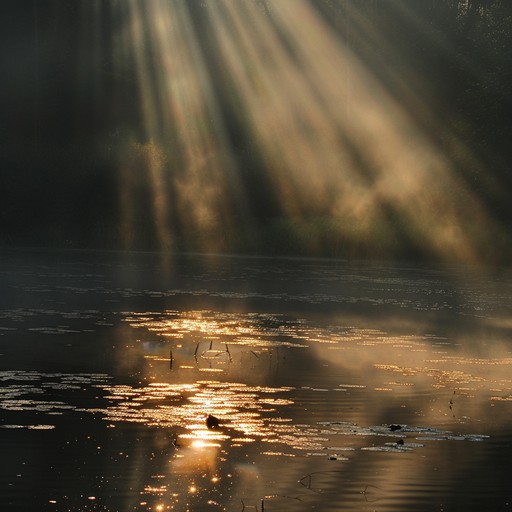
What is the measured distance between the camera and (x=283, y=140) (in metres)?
64.7

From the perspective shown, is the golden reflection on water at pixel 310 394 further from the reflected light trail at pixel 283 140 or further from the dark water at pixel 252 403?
the reflected light trail at pixel 283 140

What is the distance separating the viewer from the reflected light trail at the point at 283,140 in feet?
192

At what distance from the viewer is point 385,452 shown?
1459 cm

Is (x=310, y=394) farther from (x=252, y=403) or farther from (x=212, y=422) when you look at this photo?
(x=212, y=422)

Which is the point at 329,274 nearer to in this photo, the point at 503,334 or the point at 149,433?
the point at 503,334

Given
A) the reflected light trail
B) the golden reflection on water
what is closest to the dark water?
the golden reflection on water

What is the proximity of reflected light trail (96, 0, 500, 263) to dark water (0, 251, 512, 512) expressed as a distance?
21.2 meters

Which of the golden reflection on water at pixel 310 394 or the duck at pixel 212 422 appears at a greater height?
the duck at pixel 212 422

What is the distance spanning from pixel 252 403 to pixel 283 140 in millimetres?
47412

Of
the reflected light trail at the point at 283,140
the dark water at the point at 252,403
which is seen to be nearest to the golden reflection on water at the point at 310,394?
the dark water at the point at 252,403

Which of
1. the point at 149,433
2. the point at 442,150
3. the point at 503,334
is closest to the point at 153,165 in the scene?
the point at 442,150

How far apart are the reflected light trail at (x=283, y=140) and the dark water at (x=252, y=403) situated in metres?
21.2

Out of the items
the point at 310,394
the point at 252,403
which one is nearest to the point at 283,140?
the point at 310,394

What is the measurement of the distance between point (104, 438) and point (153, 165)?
46.0 m
